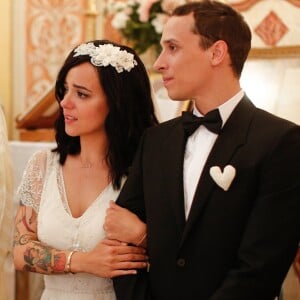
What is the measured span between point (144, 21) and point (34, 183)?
6.47 feet

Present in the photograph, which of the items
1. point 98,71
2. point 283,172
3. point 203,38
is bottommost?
point 283,172

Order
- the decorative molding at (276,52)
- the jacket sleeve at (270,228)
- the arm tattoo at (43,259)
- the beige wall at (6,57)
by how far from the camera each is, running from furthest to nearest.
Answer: the beige wall at (6,57) < the decorative molding at (276,52) < the arm tattoo at (43,259) < the jacket sleeve at (270,228)

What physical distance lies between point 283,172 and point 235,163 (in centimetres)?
14

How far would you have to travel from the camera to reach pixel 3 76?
5301mm

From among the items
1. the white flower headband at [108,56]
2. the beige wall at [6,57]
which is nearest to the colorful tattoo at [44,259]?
the white flower headband at [108,56]

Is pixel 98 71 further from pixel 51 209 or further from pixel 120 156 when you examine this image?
pixel 51 209

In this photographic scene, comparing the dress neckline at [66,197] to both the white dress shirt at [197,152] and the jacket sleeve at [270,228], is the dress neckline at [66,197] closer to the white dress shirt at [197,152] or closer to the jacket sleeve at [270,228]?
the white dress shirt at [197,152]

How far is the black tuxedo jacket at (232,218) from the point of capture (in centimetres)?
174

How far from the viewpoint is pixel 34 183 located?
2.36 meters

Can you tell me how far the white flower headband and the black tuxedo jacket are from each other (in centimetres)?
47

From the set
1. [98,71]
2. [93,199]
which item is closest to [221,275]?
[93,199]

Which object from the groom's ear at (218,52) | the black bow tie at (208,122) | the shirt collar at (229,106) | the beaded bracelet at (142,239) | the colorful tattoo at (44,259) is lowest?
the colorful tattoo at (44,259)

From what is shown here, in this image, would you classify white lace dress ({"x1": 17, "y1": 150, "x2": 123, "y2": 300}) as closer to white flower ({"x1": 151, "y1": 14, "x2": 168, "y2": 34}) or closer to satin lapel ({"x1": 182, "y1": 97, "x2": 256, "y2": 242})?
satin lapel ({"x1": 182, "y1": 97, "x2": 256, "y2": 242})

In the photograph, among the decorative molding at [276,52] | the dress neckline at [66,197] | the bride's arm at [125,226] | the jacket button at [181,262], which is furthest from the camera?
the decorative molding at [276,52]
